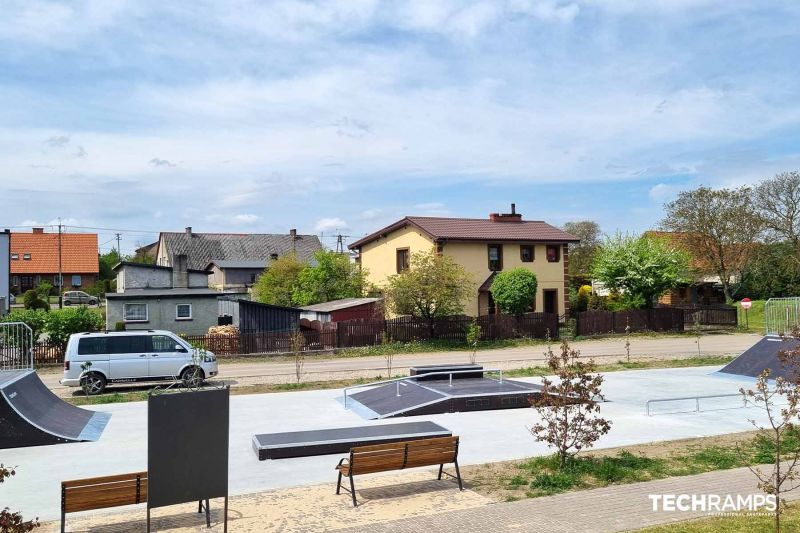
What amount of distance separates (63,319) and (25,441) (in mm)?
17017

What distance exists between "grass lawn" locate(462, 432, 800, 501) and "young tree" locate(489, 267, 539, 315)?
83.0 ft

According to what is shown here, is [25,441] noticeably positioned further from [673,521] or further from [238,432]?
[673,521]

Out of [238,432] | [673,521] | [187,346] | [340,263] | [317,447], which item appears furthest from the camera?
[340,263]

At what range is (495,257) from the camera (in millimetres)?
43125

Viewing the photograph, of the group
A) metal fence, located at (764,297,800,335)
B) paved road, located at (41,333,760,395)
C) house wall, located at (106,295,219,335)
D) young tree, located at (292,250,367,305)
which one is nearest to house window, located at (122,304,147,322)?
house wall, located at (106,295,219,335)

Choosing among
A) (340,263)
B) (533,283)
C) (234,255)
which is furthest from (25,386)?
(234,255)

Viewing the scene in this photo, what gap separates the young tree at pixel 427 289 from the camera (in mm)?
35625

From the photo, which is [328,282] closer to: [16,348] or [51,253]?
[16,348]

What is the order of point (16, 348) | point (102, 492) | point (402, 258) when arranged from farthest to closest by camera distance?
point (402, 258) → point (16, 348) → point (102, 492)

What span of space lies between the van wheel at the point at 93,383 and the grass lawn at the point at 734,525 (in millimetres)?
17613

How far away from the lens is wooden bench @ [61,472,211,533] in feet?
26.9

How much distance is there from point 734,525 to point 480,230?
3578 cm

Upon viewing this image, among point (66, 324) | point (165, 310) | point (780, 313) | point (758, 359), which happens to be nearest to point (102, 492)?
point (758, 359)

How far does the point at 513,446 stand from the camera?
42.7ft
